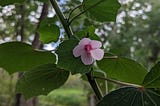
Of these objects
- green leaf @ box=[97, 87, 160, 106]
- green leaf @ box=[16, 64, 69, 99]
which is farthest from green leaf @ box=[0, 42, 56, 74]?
green leaf @ box=[97, 87, 160, 106]

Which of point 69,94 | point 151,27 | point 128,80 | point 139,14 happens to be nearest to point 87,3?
point 128,80

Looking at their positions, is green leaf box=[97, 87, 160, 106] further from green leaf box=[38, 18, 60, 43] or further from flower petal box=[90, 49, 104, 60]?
green leaf box=[38, 18, 60, 43]

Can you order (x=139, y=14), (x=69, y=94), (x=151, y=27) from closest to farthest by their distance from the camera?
(x=139, y=14) → (x=151, y=27) → (x=69, y=94)

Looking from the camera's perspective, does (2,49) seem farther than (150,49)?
No

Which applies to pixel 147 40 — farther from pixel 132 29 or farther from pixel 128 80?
pixel 128 80

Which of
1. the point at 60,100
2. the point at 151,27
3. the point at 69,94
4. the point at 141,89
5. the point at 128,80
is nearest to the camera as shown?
the point at 141,89

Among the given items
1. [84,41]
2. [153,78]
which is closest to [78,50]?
[84,41]

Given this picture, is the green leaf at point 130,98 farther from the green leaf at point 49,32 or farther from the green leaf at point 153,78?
the green leaf at point 49,32
